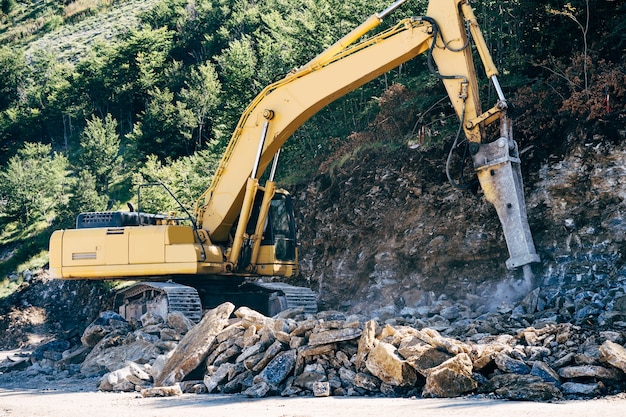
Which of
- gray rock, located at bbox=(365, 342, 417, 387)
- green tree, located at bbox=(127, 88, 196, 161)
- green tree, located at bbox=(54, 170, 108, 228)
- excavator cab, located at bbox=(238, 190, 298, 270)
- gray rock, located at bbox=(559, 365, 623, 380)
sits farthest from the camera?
green tree, located at bbox=(127, 88, 196, 161)

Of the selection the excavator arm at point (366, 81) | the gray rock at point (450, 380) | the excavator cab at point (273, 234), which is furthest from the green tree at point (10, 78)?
the gray rock at point (450, 380)

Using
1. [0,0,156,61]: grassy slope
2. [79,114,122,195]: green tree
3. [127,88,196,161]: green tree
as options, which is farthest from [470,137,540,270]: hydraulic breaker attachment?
[0,0,156,61]: grassy slope

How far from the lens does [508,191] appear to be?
13.5 meters

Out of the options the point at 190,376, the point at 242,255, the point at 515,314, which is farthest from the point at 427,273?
the point at 190,376

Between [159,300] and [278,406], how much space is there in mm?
7421

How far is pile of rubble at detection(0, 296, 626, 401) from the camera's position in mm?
8594

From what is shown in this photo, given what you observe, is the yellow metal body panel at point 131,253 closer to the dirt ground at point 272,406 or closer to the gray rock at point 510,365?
the dirt ground at point 272,406

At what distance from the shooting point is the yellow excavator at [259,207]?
14102 mm

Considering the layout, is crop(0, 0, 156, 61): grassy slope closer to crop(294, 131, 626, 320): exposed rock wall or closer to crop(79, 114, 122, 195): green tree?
crop(79, 114, 122, 195): green tree

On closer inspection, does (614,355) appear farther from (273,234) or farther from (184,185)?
(184,185)

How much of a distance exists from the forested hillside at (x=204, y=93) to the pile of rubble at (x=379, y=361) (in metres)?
6.73

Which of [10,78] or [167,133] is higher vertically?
[10,78]

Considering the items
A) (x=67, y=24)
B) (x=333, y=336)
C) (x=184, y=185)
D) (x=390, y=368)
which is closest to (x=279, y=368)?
(x=333, y=336)

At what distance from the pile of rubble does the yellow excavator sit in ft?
9.83
